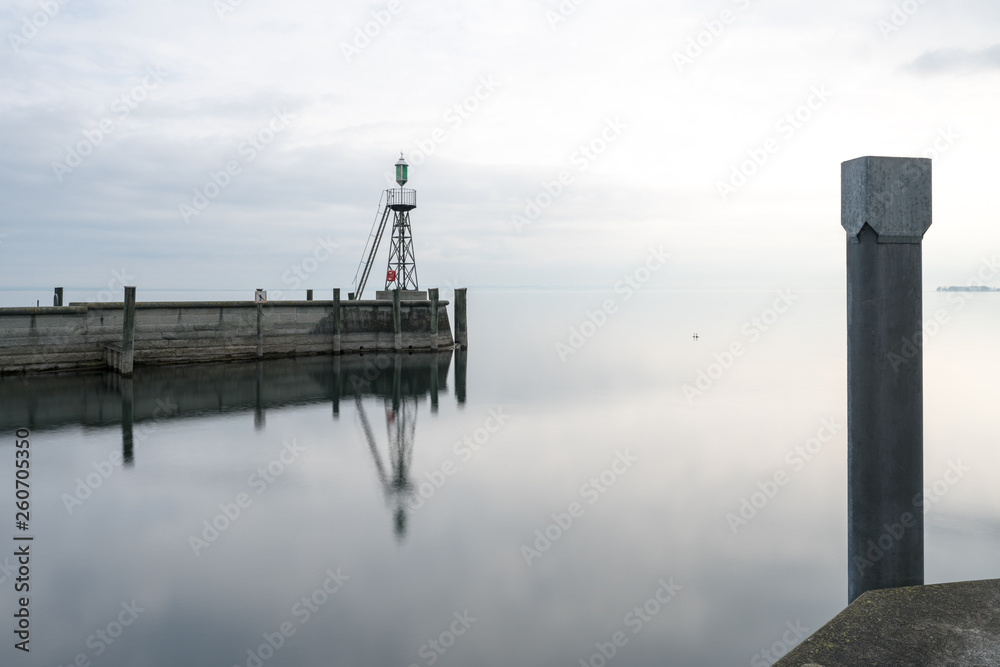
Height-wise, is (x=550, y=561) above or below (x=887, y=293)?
below

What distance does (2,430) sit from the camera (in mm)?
17906

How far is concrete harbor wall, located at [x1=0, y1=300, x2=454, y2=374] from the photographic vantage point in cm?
2395

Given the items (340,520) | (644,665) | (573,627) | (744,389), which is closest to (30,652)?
(340,520)

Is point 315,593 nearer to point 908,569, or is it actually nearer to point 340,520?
point 340,520

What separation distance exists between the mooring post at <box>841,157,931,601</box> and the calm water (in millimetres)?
3812

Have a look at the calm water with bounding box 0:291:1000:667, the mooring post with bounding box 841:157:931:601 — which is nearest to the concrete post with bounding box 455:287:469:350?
the calm water with bounding box 0:291:1000:667

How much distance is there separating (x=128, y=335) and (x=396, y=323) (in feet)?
36.5

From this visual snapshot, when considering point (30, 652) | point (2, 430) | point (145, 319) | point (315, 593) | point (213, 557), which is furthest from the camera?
point (145, 319)

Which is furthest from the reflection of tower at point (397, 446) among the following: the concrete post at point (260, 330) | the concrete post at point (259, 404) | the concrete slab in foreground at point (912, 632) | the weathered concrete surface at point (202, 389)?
the concrete slab in foreground at point (912, 632)

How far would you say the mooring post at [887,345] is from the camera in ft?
15.0

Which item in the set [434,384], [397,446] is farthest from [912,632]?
[434,384]

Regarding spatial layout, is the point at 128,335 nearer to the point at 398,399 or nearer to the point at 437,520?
the point at 398,399

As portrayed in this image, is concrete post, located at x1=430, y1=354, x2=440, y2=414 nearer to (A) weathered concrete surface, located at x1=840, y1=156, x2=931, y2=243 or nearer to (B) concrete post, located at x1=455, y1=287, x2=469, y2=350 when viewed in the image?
(B) concrete post, located at x1=455, y1=287, x2=469, y2=350

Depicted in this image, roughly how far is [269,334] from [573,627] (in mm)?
24112
